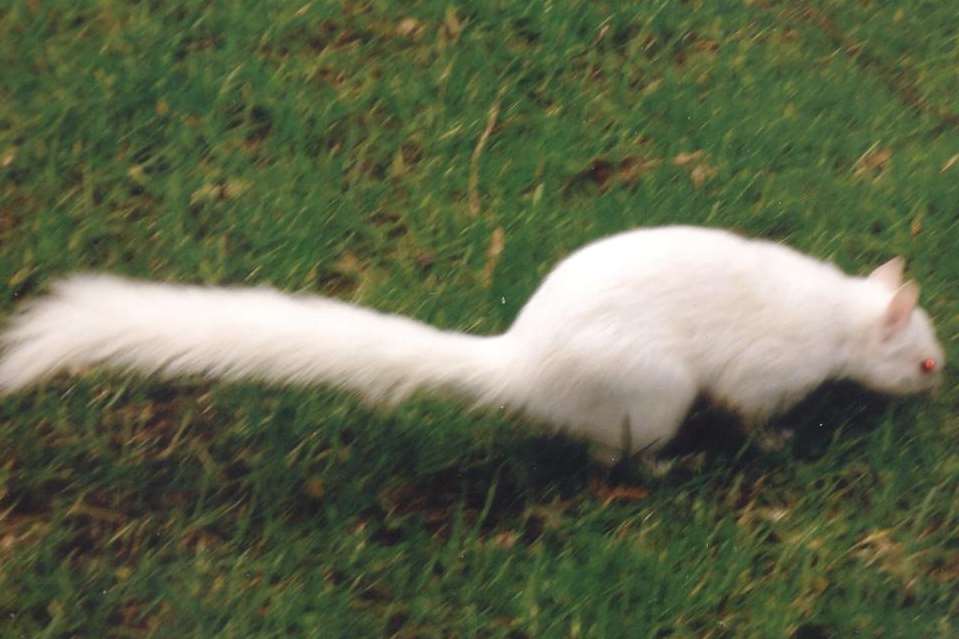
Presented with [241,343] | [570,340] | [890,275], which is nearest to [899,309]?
[890,275]

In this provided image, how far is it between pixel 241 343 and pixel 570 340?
79cm

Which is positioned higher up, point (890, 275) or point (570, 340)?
point (570, 340)

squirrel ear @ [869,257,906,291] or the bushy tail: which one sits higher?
the bushy tail

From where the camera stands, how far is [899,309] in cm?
329

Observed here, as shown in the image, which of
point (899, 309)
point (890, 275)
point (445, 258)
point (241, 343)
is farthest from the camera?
point (445, 258)

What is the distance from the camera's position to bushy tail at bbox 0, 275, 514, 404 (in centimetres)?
289

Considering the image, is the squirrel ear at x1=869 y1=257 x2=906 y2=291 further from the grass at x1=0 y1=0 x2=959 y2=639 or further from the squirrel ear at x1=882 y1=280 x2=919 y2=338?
the grass at x1=0 y1=0 x2=959 y2=639

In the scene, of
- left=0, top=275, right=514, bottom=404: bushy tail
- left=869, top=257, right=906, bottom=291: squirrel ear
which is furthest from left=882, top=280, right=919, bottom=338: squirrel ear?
left=0, top=275, right=514, bottom=404: bushy tail

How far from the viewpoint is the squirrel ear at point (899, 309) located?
3271 millimetres

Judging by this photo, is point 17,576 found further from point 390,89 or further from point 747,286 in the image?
point 390,89

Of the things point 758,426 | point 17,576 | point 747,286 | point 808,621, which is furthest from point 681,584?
point 17,576

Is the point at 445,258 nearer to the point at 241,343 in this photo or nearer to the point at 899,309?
the point at 241,343

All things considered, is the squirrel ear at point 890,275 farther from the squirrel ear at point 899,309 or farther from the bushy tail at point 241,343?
the bushy tail at point 241,343

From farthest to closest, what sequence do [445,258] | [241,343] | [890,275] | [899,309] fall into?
1. [445,258]
2. [890,275]
3. [899,309]
4. [241,343]
